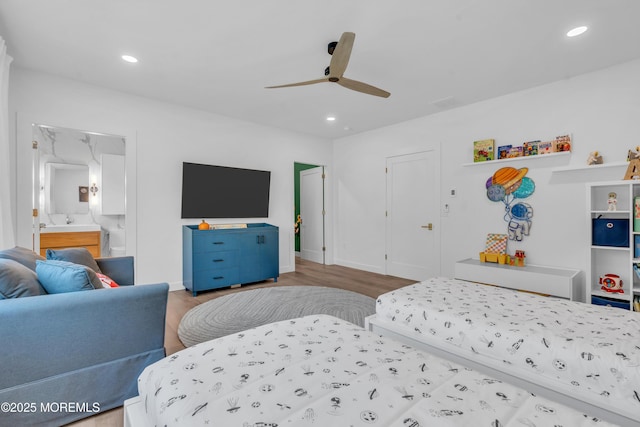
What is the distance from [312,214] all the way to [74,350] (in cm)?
528

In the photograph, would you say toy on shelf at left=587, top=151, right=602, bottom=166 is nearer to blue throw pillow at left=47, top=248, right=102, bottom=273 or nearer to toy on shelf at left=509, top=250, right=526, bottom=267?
toy on shelf at left=509, top=250, right=526, bottom=267

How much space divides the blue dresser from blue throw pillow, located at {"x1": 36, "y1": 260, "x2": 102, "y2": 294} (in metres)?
2.15

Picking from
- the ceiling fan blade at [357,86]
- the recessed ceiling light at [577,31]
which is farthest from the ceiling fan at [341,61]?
the recessed ceiling light at [577,31]

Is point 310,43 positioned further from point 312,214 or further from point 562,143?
point 312,214

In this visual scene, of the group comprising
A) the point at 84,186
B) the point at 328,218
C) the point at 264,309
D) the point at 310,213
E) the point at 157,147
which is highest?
the point at 157,147

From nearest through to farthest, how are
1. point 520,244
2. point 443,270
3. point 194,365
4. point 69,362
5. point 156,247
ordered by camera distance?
point 194,365
point 69,362
point 520,244
point 156,247
point 443,270

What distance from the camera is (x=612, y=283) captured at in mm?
2982

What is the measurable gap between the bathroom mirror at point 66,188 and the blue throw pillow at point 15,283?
154 inches

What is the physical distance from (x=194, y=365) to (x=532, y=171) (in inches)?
162

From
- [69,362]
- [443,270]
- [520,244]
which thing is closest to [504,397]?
[69,362]

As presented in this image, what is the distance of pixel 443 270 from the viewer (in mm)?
4473

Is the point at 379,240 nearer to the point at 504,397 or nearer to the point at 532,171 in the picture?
the point at 532,171

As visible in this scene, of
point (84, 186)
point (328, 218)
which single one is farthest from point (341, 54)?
point (84, 186)

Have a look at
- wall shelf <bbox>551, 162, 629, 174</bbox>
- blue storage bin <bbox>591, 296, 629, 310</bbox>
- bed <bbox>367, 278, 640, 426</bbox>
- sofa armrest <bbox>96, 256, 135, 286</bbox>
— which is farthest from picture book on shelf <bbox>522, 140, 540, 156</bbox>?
sofa armrest <bbox>96, 256, 135, 286</bbox>
